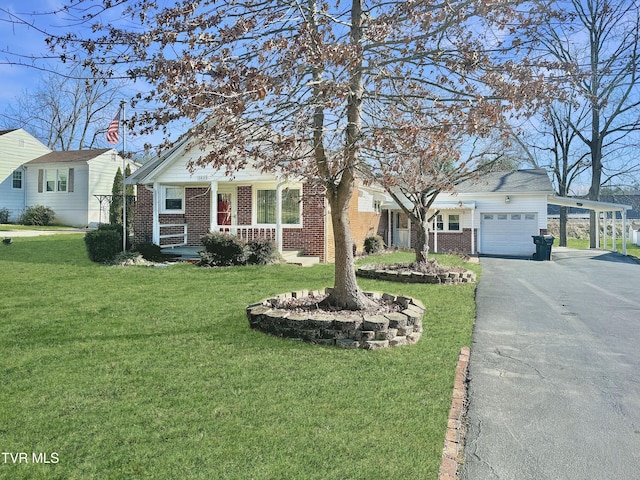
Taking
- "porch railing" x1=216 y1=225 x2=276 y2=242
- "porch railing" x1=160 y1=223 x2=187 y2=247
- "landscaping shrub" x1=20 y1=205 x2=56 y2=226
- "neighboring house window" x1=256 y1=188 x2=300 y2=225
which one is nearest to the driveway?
"neighboring house window" x1=256 y1=188 x2=300 y2=225

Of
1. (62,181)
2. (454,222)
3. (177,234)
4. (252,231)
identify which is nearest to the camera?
(252,231)

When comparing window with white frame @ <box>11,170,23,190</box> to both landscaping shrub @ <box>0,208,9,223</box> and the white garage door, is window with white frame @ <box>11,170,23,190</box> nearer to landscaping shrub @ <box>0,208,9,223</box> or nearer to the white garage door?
landscaping shrub @ <box>0,208,9,223</box>

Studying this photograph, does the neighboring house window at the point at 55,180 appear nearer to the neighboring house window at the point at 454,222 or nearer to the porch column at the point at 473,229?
the neighboring house window at the point at 454,222

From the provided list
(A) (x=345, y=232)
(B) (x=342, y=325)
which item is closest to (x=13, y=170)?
(A) (x=345, y=232)

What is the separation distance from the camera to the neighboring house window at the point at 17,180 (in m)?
28.3

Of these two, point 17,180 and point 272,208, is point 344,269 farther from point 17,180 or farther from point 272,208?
point 17,180

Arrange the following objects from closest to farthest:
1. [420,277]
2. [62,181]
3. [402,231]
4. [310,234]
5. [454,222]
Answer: [420,277] < [310,234] < [454,222] < [402,231] < [62,181]

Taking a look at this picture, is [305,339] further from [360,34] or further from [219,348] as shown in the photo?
[360,34]

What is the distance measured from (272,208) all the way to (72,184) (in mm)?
17883

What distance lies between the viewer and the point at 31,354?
16.6ft

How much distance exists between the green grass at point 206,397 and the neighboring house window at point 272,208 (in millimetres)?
8393

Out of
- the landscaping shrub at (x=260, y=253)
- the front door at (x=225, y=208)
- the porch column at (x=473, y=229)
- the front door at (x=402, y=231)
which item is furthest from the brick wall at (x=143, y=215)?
the porch column at (x=473, y=229)

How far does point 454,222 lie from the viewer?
79.7ft

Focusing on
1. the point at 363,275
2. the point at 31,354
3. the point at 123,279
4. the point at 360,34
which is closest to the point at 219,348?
the point at 31,354
